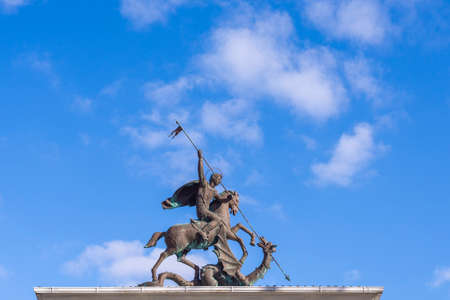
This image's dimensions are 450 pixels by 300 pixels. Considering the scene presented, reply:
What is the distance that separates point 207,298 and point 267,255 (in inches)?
136

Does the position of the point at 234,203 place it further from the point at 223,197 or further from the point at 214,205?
the point at 214,205

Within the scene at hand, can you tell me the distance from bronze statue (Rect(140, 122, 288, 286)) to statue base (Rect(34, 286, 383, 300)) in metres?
0.89

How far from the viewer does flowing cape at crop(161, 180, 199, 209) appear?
30094mm

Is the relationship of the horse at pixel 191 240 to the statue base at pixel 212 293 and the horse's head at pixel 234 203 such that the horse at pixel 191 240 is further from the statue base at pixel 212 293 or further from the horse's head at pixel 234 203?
the statue base at pixel 212 293

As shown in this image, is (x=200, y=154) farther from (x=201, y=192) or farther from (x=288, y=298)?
(x=288, y=298)

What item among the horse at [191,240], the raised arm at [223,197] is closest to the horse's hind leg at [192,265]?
the horse at [191,240]

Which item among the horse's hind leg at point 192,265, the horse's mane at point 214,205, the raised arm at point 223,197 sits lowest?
the horse's hind leg at point 192,265

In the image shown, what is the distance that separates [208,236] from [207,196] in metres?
1.88

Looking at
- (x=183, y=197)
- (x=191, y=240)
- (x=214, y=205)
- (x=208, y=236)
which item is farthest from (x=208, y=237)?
(x=183, y=197)

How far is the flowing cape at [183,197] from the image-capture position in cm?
3009

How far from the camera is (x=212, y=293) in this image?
86.1ft

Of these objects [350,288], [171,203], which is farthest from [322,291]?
[171,203]

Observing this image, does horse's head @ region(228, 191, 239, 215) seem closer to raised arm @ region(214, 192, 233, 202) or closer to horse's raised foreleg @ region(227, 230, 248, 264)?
raised arm @ region(214, 192, 233, 202)

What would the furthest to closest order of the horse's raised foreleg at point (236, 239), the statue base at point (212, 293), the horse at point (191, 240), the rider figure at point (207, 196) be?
the rider figure at point (207, 196)
the horse's raised foreleg at point (236, 239)
the horse at point (191, 240)
the statue base at point (212, 293)
